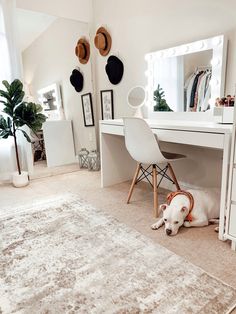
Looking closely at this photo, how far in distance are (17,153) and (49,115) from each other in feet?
2.22

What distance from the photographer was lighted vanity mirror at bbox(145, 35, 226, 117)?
2.08m

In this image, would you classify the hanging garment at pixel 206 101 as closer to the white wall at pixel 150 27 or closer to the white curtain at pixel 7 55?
the white wall at pixel 150 27

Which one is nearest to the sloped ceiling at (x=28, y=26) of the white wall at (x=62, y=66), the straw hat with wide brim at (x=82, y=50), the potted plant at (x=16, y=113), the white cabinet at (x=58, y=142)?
the white wall at (x=62, y=66)

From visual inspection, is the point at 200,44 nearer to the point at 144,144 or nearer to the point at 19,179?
the point at 144,144

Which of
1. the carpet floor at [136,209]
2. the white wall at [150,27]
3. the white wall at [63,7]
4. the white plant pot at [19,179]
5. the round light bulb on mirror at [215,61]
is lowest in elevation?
the carpet floor at [136,209]

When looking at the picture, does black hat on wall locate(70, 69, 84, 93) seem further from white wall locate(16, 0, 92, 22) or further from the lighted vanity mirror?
the lighted vanity mirror

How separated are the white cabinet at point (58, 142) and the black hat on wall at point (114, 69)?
86 cm

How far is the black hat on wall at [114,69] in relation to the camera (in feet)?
10.00

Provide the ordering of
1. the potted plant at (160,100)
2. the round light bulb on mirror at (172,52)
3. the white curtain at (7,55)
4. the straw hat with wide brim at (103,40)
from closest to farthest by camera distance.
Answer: the round light bulb on mirror at (172,52) → the potted plant at (160,100) → the white curtain at (7,55) → the straw hat with wide brim at (103,40)

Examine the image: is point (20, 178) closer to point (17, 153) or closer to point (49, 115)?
point (17, 153)

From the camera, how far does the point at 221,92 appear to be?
2.08m

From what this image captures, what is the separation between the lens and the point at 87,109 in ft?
11.8

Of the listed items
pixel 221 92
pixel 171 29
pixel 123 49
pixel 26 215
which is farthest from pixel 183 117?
pixel 26 215

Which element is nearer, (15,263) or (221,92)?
(15,263)
